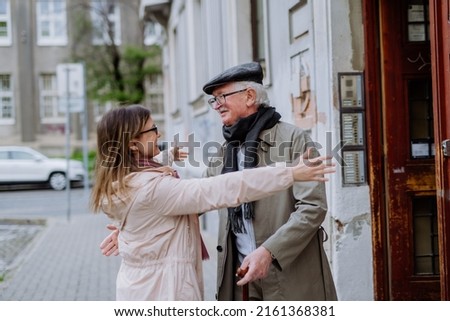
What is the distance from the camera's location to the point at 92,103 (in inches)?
1013

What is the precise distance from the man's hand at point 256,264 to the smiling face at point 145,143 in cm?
52

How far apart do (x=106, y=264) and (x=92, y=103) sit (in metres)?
18.6

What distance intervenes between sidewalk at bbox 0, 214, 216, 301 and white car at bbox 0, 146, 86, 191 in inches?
40.9

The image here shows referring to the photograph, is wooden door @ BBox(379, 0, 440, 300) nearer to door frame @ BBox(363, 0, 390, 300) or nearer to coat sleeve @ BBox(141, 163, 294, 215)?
door frame @ BBox(363, 0, 390, 300)

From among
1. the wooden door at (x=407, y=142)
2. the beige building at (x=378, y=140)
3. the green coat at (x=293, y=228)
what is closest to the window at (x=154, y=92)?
the beige building at (x=378, y=140)

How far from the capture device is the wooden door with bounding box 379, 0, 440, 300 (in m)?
4.11

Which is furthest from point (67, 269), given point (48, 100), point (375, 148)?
point (48, 100)

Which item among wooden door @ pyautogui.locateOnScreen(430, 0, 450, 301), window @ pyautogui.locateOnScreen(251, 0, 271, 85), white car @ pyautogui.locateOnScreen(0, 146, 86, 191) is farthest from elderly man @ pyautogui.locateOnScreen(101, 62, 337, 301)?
white car @ pyautogui.locateOnScreen(0, 146, 86, 191)

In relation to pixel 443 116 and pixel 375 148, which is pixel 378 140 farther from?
pixel 443 116

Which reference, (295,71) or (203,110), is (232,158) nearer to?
(295,71)

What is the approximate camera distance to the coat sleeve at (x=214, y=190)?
2486 mm

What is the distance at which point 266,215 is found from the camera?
2.94 meters

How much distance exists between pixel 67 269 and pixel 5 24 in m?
2.88

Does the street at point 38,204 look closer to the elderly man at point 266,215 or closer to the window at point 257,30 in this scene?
the window at point 257,30
